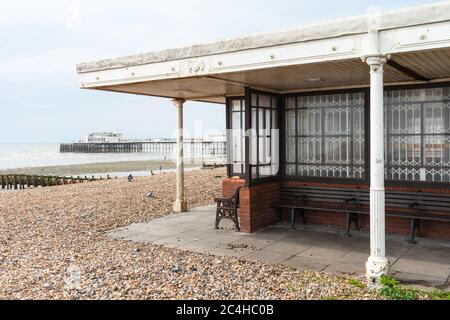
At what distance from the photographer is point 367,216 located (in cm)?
898

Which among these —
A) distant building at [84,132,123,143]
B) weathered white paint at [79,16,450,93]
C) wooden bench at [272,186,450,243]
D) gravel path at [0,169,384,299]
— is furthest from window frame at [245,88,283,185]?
distant building at [84,132,123,143]

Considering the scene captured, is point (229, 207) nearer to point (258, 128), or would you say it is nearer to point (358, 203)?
point (258, 128)

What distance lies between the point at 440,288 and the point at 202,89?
20.2 ft

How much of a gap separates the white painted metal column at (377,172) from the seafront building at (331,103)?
1cm

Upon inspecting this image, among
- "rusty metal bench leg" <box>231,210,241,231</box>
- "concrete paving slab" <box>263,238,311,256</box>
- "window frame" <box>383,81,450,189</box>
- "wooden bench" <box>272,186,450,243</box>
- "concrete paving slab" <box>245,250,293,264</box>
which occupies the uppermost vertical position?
"window frame" <box>383,81,450,189</box>

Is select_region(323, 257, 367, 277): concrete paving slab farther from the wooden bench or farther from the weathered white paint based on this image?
the weathered white paint

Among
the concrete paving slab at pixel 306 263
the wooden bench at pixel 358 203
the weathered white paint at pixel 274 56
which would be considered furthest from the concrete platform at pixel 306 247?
the weathered white paint at pixel 274 56

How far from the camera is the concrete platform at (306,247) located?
638cm

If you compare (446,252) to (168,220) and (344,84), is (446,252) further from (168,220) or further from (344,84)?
(168,220)

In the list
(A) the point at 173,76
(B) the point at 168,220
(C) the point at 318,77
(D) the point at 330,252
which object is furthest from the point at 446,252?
(B) the point at 168,220

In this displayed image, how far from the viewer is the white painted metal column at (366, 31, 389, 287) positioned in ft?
18.5

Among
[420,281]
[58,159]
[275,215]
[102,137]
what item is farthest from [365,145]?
[102,137]

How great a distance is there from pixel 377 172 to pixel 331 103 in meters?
3.84

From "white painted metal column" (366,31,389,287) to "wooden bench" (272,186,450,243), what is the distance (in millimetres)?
2336
